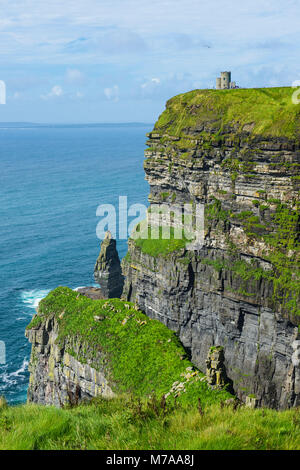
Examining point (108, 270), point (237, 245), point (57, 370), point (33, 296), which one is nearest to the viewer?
point (237, 245)

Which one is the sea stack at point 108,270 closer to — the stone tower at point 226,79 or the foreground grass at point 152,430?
the stone tower at point 226,79

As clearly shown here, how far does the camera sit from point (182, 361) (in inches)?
1710

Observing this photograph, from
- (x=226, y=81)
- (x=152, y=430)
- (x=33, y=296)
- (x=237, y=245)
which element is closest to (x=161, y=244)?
(x=237, y=245)

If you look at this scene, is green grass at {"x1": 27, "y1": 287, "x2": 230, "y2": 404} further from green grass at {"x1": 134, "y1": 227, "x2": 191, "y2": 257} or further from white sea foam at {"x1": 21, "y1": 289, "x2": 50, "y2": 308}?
white sea foam at {"x1": 21, "y1": 289, "x2": 50, "y2": 308}

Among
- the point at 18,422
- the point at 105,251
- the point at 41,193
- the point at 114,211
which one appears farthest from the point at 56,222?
the point at 18,422

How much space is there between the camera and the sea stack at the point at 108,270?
8365cm

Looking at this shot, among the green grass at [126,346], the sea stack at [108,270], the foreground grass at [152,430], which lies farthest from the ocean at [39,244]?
the foreground grass at [152,430]

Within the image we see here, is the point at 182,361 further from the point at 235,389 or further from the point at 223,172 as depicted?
the point at 223,172

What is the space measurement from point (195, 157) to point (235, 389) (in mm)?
26753

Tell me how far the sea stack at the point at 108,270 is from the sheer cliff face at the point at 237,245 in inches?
914

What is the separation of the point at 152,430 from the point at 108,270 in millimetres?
69193

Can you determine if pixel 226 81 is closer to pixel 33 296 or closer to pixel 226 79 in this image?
pixel 226 79

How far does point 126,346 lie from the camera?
47344mm

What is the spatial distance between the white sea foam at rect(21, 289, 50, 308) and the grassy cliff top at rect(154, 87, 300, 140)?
45362 millimetres
